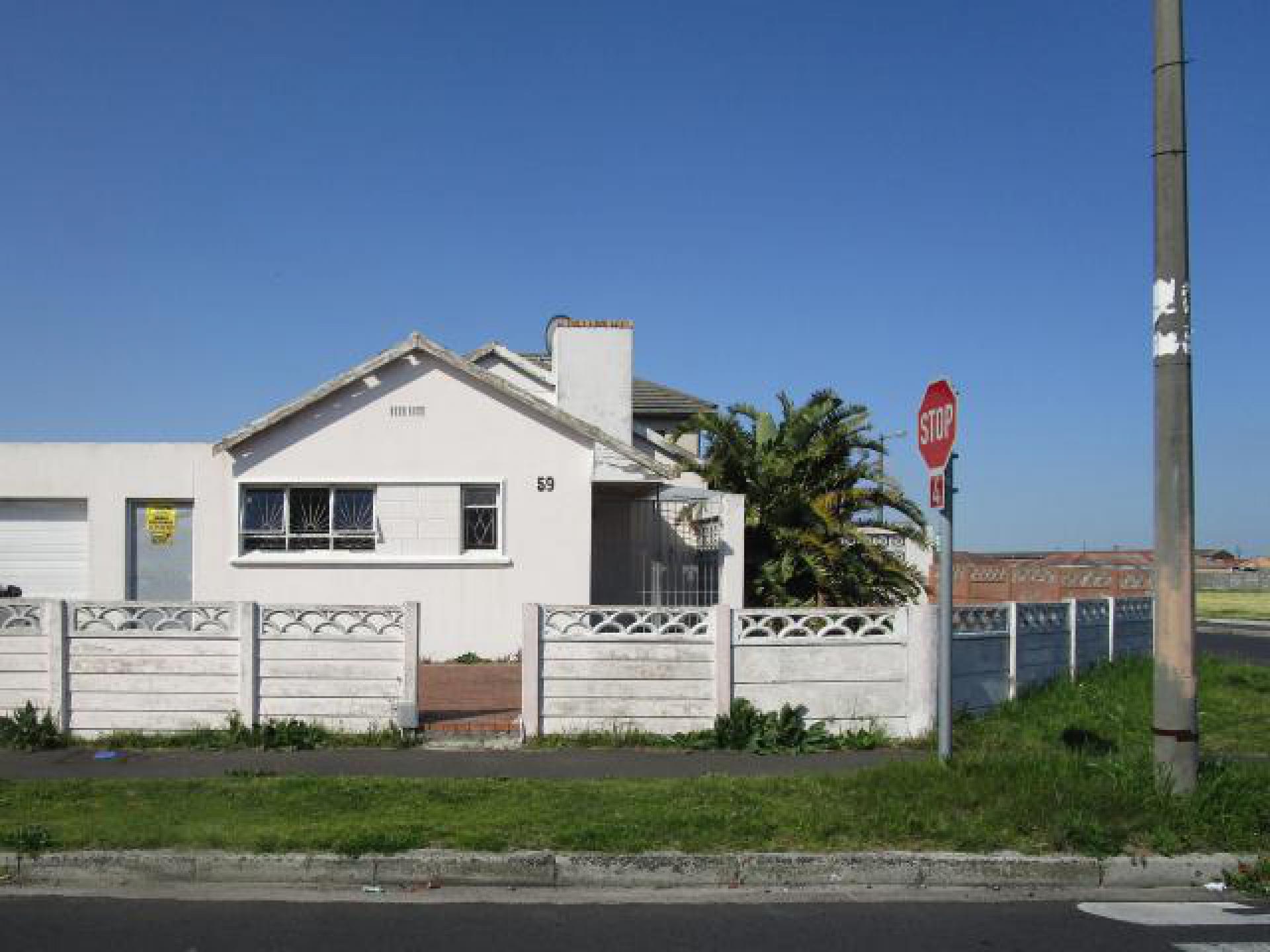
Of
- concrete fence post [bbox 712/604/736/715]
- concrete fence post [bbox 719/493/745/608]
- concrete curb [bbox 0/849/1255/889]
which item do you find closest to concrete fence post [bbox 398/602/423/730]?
concrete fence post [bbox 712/604/736/715]

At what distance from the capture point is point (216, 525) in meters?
15.4

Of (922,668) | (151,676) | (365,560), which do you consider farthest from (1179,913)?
(365,560)

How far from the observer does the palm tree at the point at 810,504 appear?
1446cm

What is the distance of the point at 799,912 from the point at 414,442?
10.8 metres

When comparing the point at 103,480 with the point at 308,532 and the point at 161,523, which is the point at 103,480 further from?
the point at 308,532

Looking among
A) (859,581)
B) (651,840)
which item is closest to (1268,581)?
(859,581)

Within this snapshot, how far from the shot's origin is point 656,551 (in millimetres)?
16641

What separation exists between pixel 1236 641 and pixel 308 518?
2125 centimetres

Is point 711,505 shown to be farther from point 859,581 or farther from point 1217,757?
point 1217,757

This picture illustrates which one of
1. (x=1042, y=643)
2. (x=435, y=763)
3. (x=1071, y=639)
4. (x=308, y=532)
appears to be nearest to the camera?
(x=435, y=763)

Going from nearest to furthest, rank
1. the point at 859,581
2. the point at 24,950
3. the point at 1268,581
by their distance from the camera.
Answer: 1. the point at 24,950
2. the point at 859,581
3. the point at 1268,581

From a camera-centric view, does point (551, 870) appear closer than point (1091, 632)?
Yes

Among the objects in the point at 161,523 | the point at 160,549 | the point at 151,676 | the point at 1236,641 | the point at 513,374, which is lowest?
the point at 1236,641

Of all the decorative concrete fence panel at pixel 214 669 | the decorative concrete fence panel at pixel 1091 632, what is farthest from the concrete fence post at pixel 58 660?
the decorative concrete fence panel at pixel 1091 632
